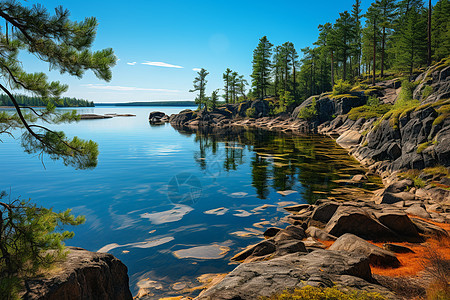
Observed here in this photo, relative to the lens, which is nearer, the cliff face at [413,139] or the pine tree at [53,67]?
the pine tree at [53,67]

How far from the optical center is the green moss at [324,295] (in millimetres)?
4480

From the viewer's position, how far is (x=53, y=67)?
5.66 meters

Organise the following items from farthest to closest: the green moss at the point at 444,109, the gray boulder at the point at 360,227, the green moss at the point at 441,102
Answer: the green moss at the point at 441,102 < the green moss at the point at 444,109 < the gray boulder at the point at 360,227

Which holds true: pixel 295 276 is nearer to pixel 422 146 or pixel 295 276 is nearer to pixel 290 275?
pixel 290 275

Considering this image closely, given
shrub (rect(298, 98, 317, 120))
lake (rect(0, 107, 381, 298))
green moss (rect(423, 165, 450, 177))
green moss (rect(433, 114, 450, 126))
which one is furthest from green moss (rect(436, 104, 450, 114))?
shrub (rect(298, 98, 317, 120))

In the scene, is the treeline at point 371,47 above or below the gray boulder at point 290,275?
above

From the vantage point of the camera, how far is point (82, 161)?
19.2 ft

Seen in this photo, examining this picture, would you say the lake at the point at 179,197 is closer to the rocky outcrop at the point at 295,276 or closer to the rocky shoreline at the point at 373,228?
the rocky shoreline at the point at 373,228

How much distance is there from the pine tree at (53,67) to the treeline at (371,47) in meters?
50.1

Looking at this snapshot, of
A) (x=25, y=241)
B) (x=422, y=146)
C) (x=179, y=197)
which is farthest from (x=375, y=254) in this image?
(x=422, y=146)

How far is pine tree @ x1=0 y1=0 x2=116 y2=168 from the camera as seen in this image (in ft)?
17.0

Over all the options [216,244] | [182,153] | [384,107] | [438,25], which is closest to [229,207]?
[216,244]

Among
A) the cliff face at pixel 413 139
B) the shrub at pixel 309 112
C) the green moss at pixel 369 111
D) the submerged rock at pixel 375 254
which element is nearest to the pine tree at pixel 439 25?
the green moss at pixel 369 111

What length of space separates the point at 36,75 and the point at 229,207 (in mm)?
11241
